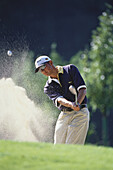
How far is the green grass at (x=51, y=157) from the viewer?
388 cm

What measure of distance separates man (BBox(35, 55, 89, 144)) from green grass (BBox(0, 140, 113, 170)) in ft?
5.18

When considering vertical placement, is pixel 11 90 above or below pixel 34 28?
below

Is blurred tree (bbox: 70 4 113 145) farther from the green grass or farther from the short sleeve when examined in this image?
the green grass

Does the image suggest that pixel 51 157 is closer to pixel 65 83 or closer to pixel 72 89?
pixel 72 89

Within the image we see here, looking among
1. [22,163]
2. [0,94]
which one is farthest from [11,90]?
[22,163]

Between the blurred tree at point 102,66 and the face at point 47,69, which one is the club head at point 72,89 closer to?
the face at point 47,69

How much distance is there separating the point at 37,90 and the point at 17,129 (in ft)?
3.58

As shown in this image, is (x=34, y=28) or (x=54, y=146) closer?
(x=54, y=146)

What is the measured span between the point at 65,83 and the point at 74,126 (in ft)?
2.52

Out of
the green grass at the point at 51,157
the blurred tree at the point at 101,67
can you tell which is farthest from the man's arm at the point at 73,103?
the blurred tree at the point at 101,67

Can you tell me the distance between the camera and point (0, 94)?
980 centimetres

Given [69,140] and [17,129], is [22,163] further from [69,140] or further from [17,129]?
[17,129]

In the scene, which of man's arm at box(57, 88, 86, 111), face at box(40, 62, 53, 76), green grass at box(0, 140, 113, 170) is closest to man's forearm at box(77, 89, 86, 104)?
man's arm at box(57, 88, 86, 111)

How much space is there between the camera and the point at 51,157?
423 centimetres
